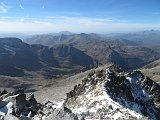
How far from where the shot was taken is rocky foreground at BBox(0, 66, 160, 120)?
126 ft

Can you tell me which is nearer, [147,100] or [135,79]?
[147,100]

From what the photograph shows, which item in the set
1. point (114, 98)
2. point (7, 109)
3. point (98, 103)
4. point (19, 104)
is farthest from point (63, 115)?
point (114, 98)

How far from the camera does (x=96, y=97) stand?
52.9m

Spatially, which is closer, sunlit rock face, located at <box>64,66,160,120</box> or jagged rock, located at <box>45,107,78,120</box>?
jagged rock, located at <box>45,107,78,120</box>

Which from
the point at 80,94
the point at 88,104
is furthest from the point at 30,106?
the point at 80,94

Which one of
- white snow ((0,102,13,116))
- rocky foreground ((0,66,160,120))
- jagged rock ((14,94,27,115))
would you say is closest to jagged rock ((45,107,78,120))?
rocky foreground ((0,66,160,120))

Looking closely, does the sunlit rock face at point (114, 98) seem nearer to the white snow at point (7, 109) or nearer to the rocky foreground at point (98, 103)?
the rocky foreground at point (98, 103)

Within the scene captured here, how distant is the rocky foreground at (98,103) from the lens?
3851 cm

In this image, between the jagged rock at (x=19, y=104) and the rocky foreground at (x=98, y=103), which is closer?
the rocky foreground at (x=98, y=103)

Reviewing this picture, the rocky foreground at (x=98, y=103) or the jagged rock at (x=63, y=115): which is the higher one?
the jagged rock at (x=63, y=115)

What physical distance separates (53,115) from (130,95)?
37.2 metres

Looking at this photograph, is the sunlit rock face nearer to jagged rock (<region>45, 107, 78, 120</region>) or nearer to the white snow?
jagged rock (<region>45, 107, 78, 120</region>)

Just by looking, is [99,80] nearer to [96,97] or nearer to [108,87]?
[108,87]

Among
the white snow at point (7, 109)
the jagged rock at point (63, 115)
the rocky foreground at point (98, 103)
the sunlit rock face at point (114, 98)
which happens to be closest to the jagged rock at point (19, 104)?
the rocky foreground at point (98, 103)
